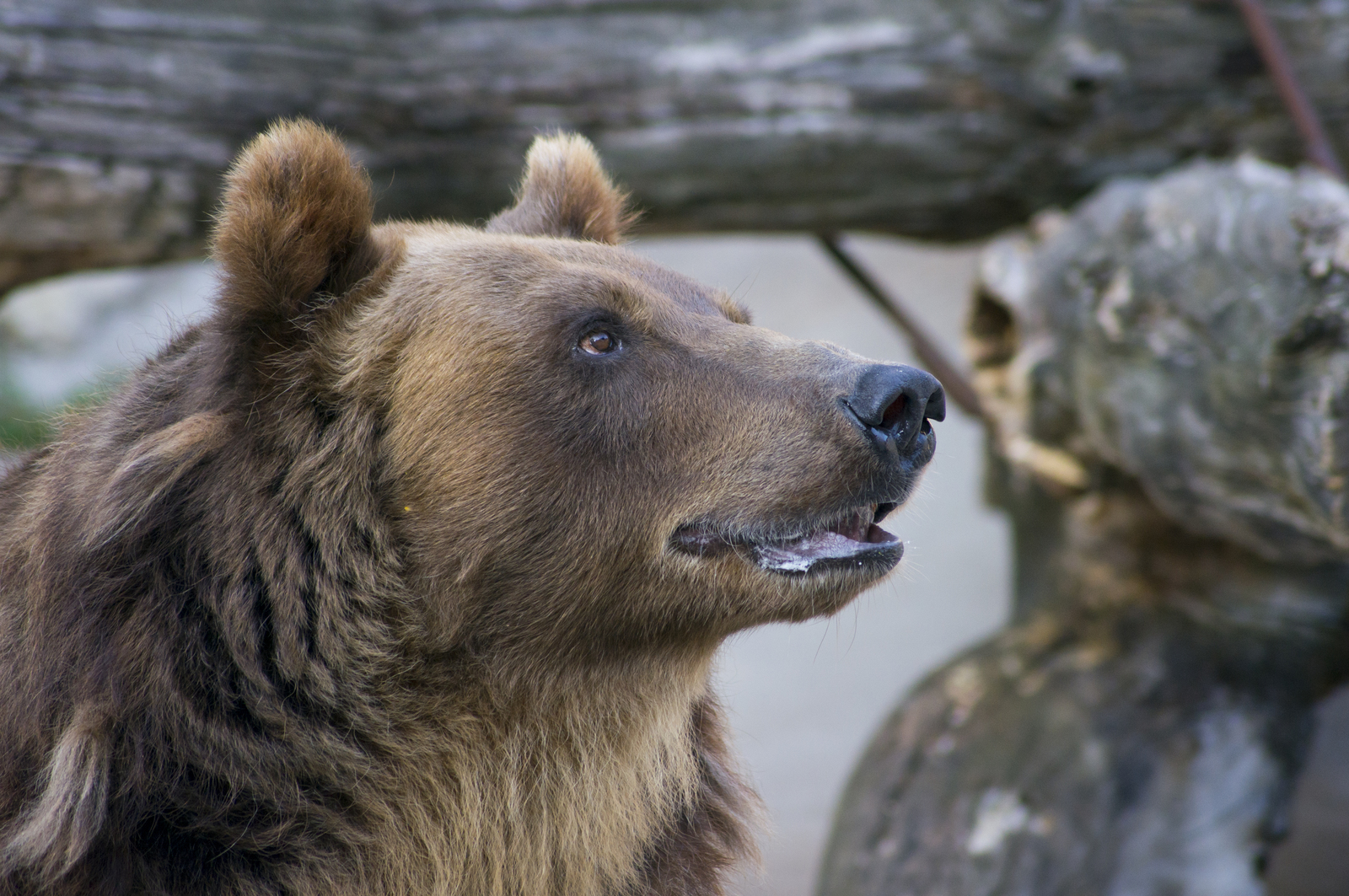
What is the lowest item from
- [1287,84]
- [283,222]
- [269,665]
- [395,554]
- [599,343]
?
[269,665]

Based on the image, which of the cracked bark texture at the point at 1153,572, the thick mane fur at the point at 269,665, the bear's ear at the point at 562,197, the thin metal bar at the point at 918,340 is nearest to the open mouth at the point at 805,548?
the thick mane fur at the point at 269,665

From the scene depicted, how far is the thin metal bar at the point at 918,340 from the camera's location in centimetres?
500

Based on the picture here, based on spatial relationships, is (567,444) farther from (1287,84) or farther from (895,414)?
(1287,84)

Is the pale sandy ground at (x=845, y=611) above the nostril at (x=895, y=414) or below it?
below

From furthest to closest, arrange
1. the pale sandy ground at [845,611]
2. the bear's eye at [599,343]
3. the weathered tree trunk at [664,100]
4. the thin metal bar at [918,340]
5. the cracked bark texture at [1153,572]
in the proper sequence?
the pale sandy ground at [845,611] < the thin metal bar at [918,340] < the weathered tree trunk at [664,100] < the cracked bark texture at [1153,572] < the bear's eye at [599,343]

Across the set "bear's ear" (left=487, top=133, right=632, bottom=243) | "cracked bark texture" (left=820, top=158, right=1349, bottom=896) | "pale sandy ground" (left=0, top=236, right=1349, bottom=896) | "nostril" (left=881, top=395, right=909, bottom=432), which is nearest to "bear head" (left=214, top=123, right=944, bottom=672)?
"nostril" (left=881, top=395, right=909, bottom=432)

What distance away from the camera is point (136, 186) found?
380cm

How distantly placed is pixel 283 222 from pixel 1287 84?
362 centimetres

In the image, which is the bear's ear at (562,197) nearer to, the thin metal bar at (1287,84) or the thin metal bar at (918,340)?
the thin metal bar at (918,340)

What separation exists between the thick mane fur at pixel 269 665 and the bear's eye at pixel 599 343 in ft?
1.50

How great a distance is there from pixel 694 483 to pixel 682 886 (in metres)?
0.98

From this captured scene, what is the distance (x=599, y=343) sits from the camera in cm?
254

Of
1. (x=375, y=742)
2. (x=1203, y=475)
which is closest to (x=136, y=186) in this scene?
(x=375, y=742)

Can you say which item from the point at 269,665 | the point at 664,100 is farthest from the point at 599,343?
the point at 664,100
